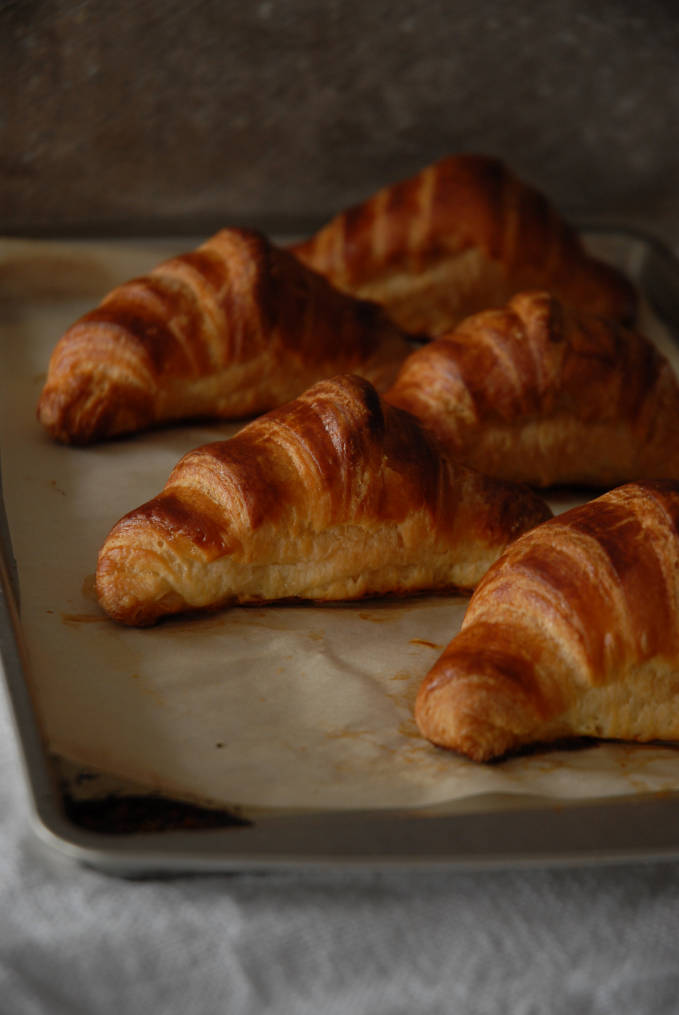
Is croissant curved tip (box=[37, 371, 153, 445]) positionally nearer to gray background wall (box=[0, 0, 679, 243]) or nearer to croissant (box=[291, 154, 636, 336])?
croissant (box=[291, 154, 636, 336])

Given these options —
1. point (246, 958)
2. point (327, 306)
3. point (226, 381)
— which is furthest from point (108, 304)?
point (246, 958)

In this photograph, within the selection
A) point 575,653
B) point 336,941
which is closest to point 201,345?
point 575,653

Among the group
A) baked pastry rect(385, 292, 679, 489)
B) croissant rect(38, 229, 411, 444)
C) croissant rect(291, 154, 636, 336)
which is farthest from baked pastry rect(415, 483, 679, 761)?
croissant rect(291, 154, 636, 336)

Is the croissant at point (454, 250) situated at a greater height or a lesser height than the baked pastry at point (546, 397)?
greater

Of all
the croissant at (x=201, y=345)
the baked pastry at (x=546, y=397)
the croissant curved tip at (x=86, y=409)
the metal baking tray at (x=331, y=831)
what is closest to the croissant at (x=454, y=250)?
the croissant at (x=201, y=345)

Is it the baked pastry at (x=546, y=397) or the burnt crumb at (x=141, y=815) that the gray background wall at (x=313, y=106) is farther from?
the burnt crumb at (x=141, y=815)

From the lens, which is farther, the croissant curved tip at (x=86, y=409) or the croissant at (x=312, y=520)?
the croissant curved tip at (x=86, y=409)
